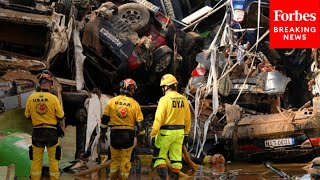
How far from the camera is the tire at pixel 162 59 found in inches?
583

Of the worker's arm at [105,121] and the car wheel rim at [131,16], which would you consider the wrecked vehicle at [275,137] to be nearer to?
the car wheel rim at [131,16]

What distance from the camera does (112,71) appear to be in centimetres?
1415

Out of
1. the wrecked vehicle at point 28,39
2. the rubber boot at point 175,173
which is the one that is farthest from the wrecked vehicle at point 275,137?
the rubber boot at point 175,173

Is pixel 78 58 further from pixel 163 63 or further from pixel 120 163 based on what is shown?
pixel 120 163

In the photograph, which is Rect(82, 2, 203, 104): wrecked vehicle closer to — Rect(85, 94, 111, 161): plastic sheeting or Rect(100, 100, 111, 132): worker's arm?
Rect(85, 94, 111, 161): plastic sheeting

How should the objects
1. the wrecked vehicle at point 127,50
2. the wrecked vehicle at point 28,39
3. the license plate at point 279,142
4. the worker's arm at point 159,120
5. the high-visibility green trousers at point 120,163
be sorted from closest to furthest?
the worker's arm at point 159,120 < the high-visibility green trousers at point 120,163 < the wrecked vehicle at point 28,39 < the license plate at point 279,142 < the wrecked vehicle at point 127,50

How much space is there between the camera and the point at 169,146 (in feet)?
27.5

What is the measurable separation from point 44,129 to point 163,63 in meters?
6.73

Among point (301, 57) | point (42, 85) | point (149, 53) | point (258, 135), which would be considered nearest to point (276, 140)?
point (258, 135)

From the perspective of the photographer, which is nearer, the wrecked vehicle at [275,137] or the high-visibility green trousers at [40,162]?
the high-visibility green trousers at [40,162]

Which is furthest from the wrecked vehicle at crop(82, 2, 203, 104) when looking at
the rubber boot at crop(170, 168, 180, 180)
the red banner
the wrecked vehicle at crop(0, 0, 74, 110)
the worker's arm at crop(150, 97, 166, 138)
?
the rubber boot at crop(170, 168, 180, 180)

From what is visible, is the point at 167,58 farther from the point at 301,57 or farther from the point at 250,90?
the point at 301,57

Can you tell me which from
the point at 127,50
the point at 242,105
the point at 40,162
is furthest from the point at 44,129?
the point at 242,105

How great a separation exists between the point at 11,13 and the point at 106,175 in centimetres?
392
